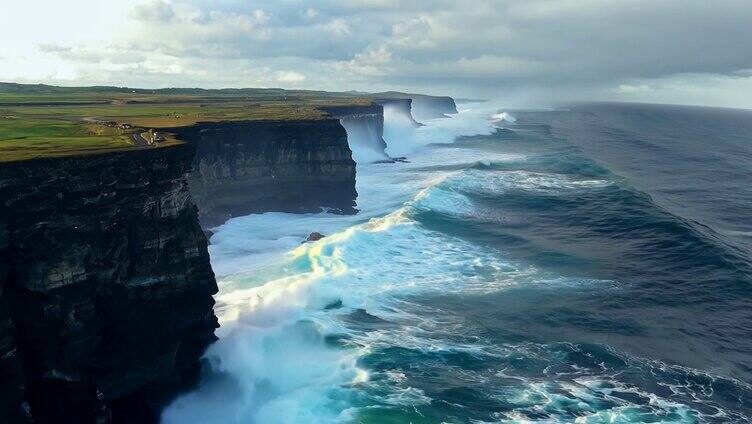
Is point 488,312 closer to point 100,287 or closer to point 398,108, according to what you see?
point 100,287

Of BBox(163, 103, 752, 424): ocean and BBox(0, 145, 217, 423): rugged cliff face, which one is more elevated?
BBox(0, 145, 217, 423): rugged cliff face

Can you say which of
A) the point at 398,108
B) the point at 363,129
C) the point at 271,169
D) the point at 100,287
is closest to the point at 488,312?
the point at 100,287

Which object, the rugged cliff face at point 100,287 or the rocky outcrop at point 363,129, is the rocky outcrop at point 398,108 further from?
the rugged cliff face at point 100,287

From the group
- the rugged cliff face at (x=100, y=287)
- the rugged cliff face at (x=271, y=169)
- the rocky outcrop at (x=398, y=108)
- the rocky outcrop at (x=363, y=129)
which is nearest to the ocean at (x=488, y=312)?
the rugged cliff face at (x=271, y=169)

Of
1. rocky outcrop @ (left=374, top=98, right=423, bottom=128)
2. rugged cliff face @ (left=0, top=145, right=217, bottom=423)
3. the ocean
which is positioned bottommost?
the ocean

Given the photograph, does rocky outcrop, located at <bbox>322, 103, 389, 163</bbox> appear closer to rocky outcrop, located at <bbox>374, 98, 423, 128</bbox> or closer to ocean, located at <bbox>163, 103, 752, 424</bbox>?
ocean, located at <bbox>163, 103, 752, 424</bbox>

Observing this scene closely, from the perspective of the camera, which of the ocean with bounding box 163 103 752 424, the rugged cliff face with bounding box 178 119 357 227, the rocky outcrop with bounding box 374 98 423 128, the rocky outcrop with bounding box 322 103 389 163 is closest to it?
the ocean with bounding box 163 103 752 424

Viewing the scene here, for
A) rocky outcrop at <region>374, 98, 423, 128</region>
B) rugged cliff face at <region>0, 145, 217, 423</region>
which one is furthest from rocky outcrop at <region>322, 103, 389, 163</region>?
rugged cliff face at <region>0, 145, 217, 423</region>
